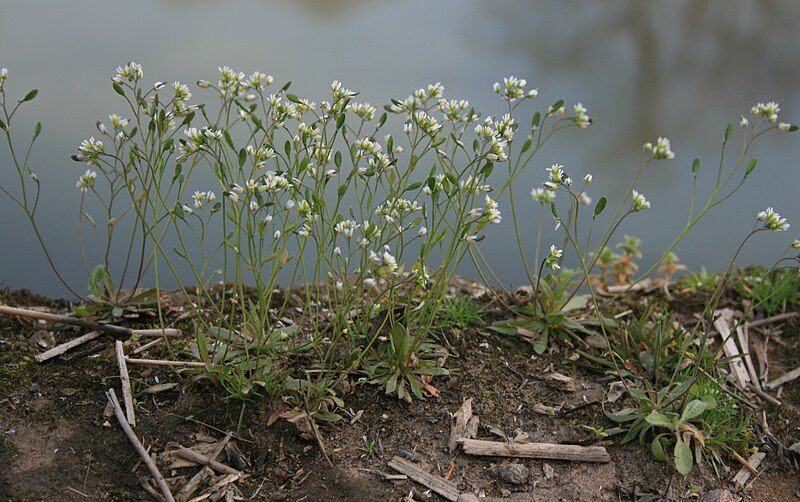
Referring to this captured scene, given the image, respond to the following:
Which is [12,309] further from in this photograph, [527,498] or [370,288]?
[527,498]

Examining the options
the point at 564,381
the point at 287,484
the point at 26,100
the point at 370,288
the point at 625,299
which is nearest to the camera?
the point at 287,484

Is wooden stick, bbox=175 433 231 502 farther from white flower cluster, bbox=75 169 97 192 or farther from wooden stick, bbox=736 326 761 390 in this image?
wooden stick, bbox=736 326 761 390

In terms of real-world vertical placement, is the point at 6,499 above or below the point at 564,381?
below

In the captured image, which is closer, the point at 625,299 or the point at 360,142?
the point at 360,142

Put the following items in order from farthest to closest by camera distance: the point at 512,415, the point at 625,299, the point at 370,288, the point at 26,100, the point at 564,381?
the point at 625,299
the point at 370,288
the point at 564,381
the point at 512,415
the point at 26,100

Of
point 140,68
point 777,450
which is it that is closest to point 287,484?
point 140,68

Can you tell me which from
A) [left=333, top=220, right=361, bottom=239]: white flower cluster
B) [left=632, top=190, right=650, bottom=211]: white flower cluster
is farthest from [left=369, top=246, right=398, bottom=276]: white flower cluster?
[left=632, top=190, right=650, bottom=211]: white flower cluster

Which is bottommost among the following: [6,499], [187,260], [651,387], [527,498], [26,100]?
[6,499]
